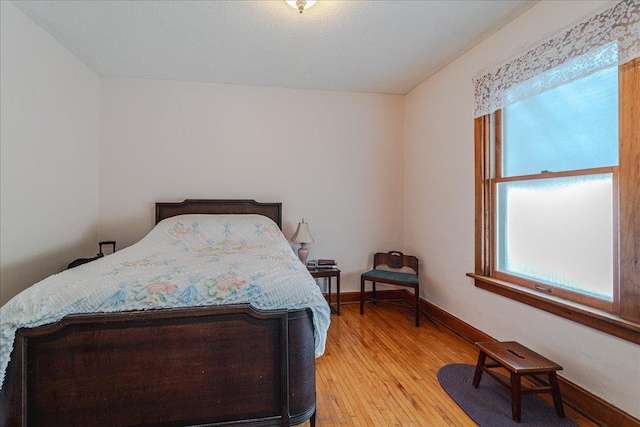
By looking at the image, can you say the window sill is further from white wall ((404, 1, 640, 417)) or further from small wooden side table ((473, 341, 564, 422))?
small wooden side table ((473, 341, 564, 422))

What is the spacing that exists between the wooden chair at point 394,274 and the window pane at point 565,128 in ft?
4.34

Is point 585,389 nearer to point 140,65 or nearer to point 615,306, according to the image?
point 615,306

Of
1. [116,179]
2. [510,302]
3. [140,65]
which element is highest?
[140,65]

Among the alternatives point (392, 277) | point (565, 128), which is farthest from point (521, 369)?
point (392, 277)

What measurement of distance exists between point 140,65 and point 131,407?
2.90 meters

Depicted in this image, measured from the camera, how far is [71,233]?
279 centimetres

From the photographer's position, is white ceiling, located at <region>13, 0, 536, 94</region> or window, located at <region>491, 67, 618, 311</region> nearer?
window, located at <region>491, 67, 618, 311</region>

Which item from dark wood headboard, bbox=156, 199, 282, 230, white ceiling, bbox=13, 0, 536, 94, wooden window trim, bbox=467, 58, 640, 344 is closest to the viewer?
wooden window trim, bbox=467, 58, 640, 344

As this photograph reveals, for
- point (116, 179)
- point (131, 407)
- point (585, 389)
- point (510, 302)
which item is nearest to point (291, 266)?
point (131, 407)

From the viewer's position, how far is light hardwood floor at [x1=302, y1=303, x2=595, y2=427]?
1688 millimetres

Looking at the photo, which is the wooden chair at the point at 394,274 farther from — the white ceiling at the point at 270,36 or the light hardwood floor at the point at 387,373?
the white ceiling at the point at 270,36

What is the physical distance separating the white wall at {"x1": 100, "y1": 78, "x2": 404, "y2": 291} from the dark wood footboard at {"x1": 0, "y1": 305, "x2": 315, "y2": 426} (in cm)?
219

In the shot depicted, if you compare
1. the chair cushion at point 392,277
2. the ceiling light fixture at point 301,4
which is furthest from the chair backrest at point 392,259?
the ceiling light fixture at point 301,4

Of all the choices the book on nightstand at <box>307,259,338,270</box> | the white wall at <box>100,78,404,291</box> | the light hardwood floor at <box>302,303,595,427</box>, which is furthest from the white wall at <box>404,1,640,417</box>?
the book on nightstand at <box>307,259,338,270</box>
